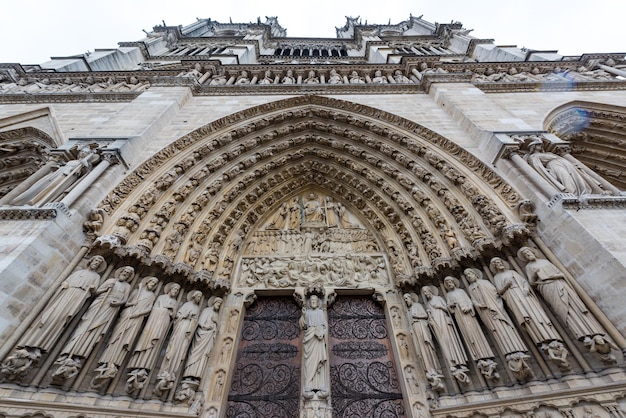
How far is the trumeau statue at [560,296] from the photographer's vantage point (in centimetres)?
304

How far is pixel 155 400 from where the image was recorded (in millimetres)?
3264

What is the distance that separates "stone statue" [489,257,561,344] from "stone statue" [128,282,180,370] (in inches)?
173

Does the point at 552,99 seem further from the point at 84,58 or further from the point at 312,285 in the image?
the point at 84,58

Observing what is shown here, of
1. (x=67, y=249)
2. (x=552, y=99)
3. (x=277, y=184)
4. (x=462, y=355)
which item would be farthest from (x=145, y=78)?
(x=552, y=99)

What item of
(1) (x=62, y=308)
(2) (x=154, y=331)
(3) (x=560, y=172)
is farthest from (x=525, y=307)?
(1) (x=62, y=308)

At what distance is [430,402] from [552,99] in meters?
7.53

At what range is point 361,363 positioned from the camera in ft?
14.0

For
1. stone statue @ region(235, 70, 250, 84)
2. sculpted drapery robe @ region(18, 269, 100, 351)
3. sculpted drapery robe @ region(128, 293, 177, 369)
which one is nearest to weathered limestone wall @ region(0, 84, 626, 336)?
sculpted drapery robe @ region(18, 269, 100, 351)

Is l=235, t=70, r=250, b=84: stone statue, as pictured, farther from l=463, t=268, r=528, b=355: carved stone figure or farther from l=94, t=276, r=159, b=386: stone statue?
l=463, t=268, r=528, b=355: carved stone figure

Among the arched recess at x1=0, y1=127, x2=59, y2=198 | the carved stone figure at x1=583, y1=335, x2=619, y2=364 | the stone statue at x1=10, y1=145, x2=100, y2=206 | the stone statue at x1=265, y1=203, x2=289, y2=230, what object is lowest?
the carved stone figure at x1=583, y1=335, x2=619, y2=364

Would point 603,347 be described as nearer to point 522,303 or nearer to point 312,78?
point 522,303

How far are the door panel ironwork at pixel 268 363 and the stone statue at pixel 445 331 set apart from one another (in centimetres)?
207

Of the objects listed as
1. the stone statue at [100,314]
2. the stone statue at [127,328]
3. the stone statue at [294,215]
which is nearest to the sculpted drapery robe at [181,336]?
the stone statue at [127,328]

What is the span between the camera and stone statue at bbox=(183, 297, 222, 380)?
11.7 feet
